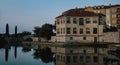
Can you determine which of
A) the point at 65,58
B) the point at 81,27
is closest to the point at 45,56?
the point at 65,58

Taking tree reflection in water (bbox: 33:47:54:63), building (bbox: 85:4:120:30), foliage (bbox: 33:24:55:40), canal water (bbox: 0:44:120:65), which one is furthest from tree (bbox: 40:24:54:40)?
tree reflection in water (bbox: 33:47:54:63)

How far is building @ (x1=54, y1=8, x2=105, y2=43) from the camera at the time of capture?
227 feet

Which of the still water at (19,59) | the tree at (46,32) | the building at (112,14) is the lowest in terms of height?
the still water at (19,59)

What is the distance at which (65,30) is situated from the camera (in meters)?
69.9

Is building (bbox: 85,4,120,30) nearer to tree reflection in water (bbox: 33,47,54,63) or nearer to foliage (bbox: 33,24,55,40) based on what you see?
foliage (bbox: 33,24,55,40)

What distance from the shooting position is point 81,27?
232 ft

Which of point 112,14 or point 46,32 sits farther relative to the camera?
point 112,14

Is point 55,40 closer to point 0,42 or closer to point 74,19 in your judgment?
point 74,19

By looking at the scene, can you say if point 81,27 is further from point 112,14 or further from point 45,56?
point 45,56

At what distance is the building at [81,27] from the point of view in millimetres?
69312

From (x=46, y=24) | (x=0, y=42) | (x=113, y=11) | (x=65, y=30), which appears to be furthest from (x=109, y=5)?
(x=0, y=42)

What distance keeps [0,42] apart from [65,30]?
74.4ft

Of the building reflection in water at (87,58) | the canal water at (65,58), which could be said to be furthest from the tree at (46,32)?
the building reflection in water at (87,58)

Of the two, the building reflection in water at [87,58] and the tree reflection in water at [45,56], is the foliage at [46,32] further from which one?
the building reflection in water at [87,58]
